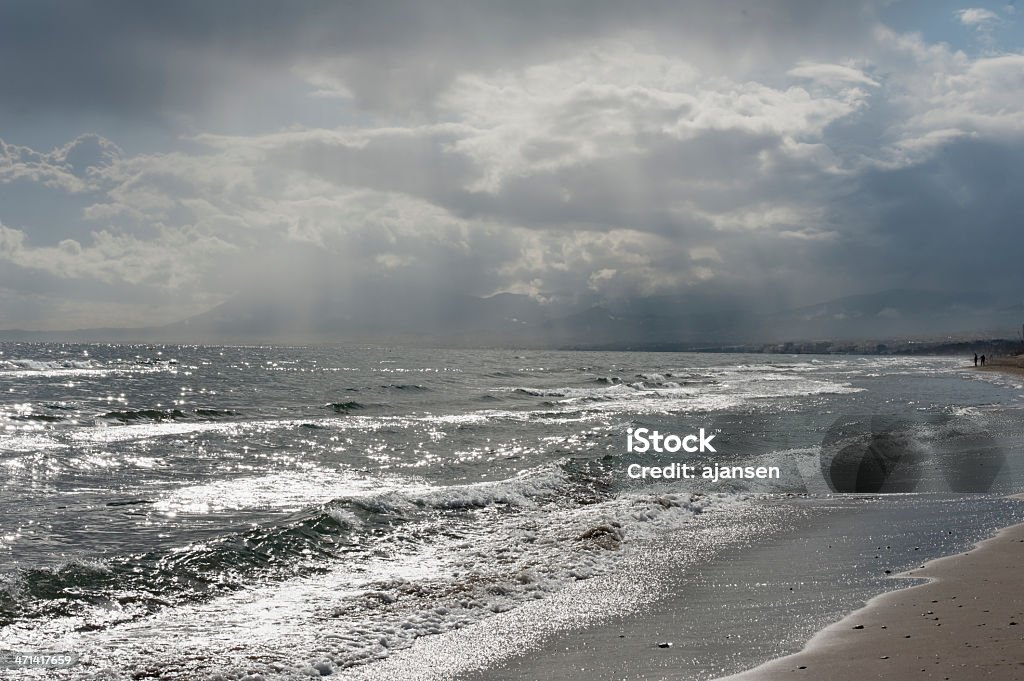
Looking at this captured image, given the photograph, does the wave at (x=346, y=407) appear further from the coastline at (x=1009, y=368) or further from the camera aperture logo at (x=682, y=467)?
the coastline at (x=1009, y=368)

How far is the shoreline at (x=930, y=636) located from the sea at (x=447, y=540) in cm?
40

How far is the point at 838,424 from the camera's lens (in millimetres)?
31984

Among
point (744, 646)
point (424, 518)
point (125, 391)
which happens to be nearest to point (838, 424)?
point (424, 518)

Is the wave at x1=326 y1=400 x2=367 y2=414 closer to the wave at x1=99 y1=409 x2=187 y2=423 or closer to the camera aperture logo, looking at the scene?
the wave at x1=99 y1=409 x2=187 y2=423

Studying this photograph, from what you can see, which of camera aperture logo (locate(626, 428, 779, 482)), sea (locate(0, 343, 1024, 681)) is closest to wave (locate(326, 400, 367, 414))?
sea (locate(0, 343, 1024, 681))

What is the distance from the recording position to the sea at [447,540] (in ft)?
26.3

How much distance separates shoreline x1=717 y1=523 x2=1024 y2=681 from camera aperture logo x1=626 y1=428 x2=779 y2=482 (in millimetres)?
10774

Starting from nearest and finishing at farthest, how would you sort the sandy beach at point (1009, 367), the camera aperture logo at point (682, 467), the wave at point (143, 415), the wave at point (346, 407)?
the camera aperture logo at point (682, 467) < the wave at point (143, 415) < the wave at point (346, 407) < the sandy beach at point (1009, 367)

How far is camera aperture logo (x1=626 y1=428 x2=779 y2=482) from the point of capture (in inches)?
813

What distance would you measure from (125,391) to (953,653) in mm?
58377

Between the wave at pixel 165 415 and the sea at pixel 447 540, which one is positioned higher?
the sea at pixel 447 540

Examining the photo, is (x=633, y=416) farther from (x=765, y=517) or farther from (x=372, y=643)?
(x=372, y=643)

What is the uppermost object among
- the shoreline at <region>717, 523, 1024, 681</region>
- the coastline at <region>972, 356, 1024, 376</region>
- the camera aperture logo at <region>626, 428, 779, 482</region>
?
the coastline at <region>972, 356, 1024, 376</region>

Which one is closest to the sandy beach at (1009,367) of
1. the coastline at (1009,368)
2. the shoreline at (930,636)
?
the coastline at (1009,368)
